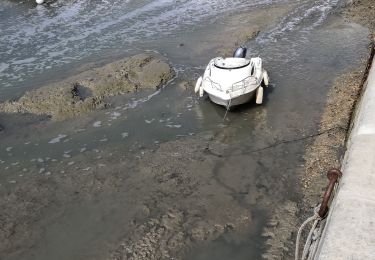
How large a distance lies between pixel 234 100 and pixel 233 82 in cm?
58

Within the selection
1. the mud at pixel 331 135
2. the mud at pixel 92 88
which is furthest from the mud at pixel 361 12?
the mud at pixel 92 88

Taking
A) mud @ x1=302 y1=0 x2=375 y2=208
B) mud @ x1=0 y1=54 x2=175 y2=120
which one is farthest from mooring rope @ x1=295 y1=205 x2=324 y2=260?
mud @ x1=0 y1=54 x2=175 y2=120

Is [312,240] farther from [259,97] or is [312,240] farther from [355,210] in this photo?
[259,97]

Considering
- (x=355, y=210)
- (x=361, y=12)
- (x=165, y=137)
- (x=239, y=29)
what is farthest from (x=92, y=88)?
(x=361, y=12)

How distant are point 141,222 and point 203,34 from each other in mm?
13883

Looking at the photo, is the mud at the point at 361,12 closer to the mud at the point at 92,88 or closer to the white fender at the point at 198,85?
the white fender at the point at 198,85

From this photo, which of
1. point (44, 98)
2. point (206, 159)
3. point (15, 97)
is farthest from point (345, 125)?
point (15, 97)

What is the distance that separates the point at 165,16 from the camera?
80.0 ft

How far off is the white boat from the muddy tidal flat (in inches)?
22.8

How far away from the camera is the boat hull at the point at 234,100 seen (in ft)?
44.1

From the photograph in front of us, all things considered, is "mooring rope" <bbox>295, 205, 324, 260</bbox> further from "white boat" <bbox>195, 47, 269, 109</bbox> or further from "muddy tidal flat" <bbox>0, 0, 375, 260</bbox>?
"white boat" <bbox>195, 47, 269, 109</bbox>

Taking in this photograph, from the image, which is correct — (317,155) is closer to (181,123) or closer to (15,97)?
(181,123)

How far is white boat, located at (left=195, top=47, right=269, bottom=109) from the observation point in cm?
1340

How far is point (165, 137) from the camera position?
1292 centimetres
